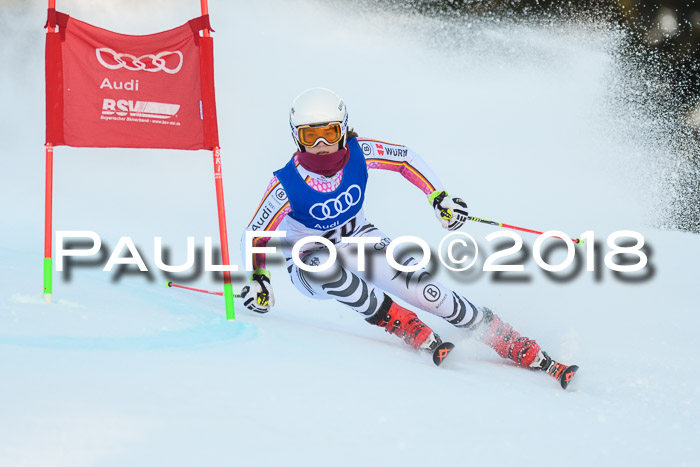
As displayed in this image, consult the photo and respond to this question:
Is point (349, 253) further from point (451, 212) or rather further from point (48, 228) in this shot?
point (48, 228)

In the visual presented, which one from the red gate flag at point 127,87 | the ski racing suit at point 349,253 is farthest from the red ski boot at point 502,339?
the red gate flag at point 127,87

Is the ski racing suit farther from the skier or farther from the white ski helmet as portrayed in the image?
the white ski helmet

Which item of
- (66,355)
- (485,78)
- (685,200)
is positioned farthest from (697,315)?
(485,78)

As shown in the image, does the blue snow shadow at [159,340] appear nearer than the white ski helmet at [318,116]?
Yes

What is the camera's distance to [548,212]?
744 centimetres

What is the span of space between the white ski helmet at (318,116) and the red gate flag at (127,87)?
1.77 feet

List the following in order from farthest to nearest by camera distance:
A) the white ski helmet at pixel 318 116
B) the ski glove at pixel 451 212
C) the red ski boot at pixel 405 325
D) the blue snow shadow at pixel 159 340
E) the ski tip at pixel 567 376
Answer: the ski glove at pixel 451 212 < the red ski boot at pixel 405 325 < the white ski helmet at pixel 318 116 < the ski tip at pixel 567 376 < the blue snow shadow at pixel 159 340

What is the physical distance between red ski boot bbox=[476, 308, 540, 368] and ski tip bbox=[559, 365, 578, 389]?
255 millimetres

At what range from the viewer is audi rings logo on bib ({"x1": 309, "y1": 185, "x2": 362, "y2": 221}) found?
3.35m

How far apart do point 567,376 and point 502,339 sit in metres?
0.41

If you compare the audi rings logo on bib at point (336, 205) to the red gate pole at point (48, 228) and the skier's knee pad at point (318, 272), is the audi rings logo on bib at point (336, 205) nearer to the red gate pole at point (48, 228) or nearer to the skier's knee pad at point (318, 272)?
the skier's knee pad at point (318, 272)

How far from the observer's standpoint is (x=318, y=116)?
319cm

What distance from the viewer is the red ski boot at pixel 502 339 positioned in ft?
10.9

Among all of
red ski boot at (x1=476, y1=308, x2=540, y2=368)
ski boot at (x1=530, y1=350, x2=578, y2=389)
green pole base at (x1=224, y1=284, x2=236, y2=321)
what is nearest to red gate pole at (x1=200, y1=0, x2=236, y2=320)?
Answer: green pole base at (x1=224, y1=284, x2=236, y2=321)
